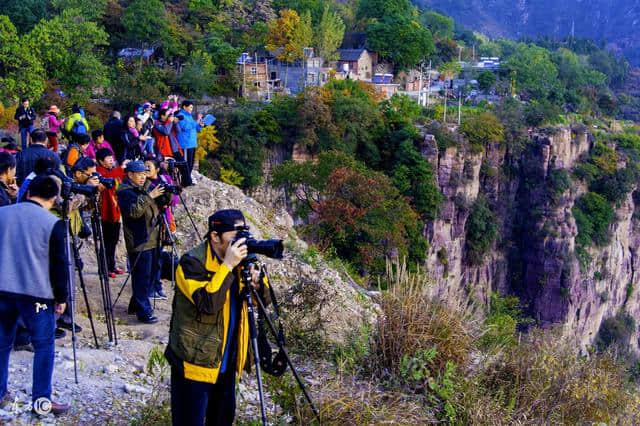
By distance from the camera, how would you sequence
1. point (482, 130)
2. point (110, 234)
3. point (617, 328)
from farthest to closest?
point (617, 328) < point (482, 130) < point (110, 234)

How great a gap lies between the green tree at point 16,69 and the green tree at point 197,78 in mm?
8836

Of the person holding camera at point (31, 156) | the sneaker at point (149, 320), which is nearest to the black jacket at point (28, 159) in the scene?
the person holding camera at point (31, 156)

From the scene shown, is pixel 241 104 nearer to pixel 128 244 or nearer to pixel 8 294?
pixel 128 244

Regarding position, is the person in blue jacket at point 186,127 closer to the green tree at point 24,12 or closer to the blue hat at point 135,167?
the blue hat at point 135,167

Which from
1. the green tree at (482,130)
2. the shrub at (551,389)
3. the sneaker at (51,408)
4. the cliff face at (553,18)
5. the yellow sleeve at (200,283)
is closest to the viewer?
the yellow sleeve at (200,283)

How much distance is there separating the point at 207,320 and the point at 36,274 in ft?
4.25

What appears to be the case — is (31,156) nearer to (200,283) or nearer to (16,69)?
(200,283)

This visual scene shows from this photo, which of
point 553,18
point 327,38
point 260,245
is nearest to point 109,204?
point 260,245

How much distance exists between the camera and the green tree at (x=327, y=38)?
43562 millimetres

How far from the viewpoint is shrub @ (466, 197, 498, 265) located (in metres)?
35.4

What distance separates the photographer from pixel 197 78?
33094mm

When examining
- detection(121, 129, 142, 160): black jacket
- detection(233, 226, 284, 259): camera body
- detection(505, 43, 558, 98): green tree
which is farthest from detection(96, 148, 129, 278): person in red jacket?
detection(505, 43, 558, 98): green tree

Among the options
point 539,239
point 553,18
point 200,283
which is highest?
point 553,18

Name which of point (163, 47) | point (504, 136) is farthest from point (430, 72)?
point (163, 47)
